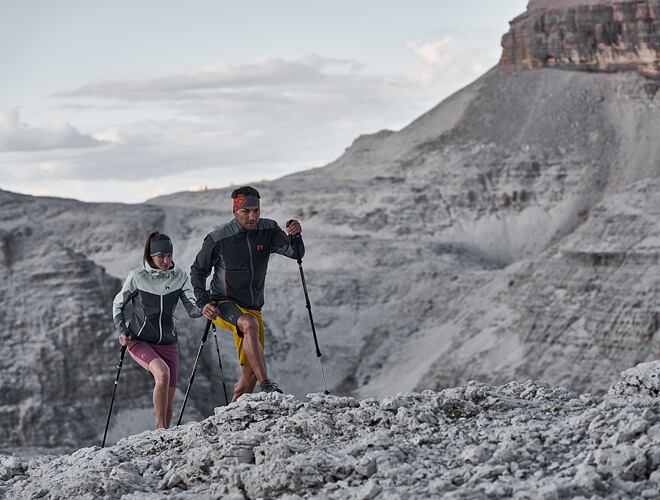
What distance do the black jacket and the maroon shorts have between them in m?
0.82

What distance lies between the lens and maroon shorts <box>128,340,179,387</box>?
1507cm

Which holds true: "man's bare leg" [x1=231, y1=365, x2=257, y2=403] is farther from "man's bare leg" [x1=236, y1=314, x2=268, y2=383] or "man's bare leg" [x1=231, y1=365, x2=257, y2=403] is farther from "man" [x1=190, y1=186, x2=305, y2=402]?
"man's bare leg" [x1=236, y1=314, x2=268, y2=383]

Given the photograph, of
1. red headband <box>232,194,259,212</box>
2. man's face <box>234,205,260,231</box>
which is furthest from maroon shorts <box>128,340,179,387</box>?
red headband <box>232,194,259,212</box>

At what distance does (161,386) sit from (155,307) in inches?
30.7

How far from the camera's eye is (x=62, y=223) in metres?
82.3

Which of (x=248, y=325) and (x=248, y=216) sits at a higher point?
(x=248, y=216)

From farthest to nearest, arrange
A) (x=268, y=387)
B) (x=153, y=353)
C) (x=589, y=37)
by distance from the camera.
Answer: (x=589, y=37), (x=153, y=353), (x=268, y=387)

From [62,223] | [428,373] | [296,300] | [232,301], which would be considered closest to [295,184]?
[62,223]

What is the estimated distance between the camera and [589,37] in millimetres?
95062

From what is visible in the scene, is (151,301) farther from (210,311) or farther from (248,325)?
(248,325)

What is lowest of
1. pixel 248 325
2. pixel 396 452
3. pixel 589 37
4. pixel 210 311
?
pixel 396 452

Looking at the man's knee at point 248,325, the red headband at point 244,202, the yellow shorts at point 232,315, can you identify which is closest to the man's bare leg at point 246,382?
the yellow shorts at point 232,315

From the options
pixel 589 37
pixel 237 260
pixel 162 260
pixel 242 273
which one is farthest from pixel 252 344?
pixel 589 37

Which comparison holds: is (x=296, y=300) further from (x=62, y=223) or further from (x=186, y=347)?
(x=62, y=223)
